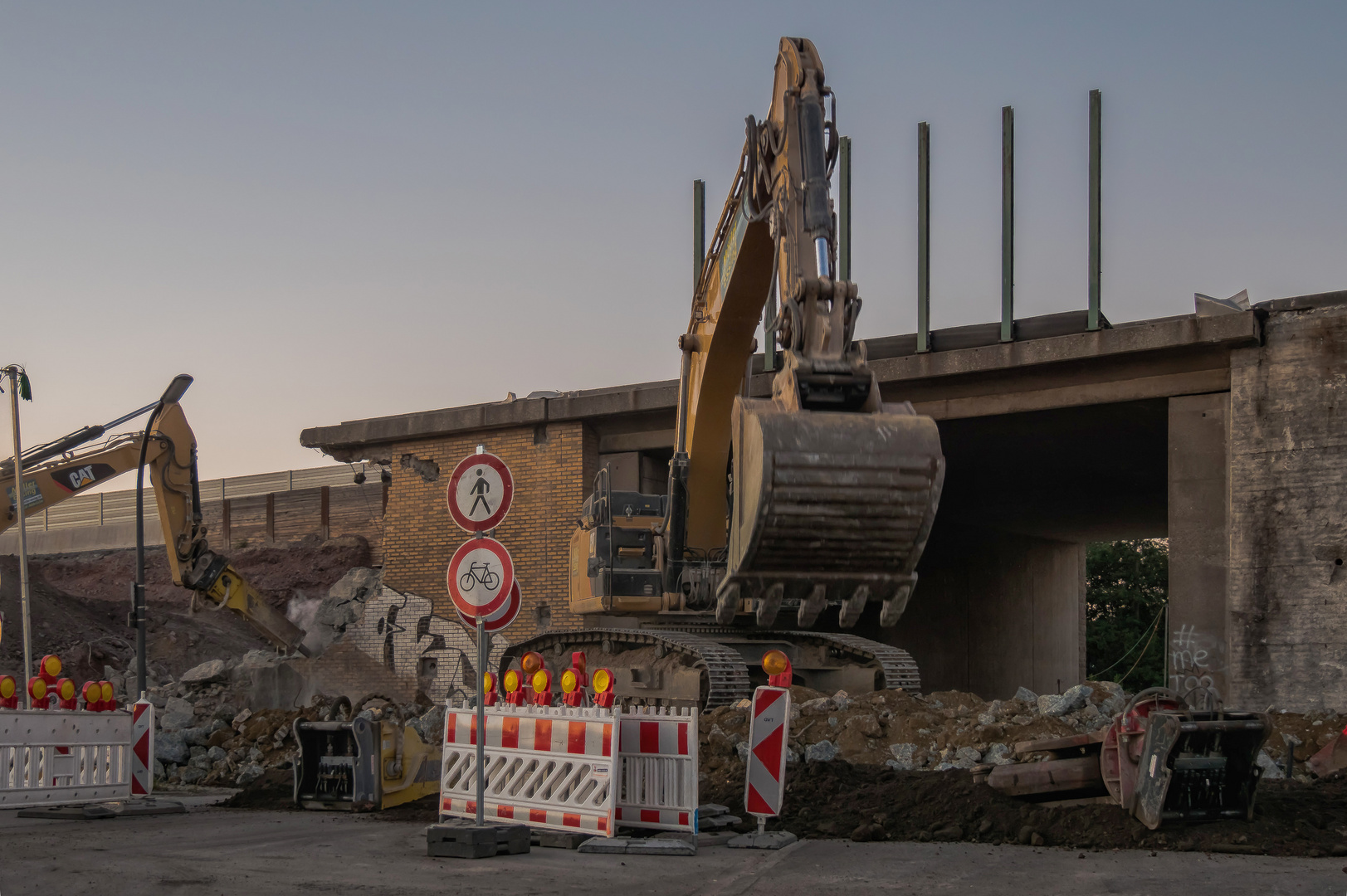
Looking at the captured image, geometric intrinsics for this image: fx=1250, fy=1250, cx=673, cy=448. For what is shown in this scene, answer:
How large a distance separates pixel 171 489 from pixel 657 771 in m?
14.7

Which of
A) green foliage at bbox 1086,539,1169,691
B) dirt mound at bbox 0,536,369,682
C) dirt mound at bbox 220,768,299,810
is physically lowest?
green foliage at bbox 1086,539,1169,691

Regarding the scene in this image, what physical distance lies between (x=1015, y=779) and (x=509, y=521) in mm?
13339

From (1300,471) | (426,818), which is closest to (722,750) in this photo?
(426,818)

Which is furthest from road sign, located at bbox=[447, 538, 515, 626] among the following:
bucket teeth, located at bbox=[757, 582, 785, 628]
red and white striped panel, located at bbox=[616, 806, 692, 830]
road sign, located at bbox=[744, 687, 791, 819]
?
bucket teeth, located at bbox=[757, 582, 785, 628]

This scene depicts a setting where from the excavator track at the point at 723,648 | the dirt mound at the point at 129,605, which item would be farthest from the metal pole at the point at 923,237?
the dirt mound at the point at 129,605

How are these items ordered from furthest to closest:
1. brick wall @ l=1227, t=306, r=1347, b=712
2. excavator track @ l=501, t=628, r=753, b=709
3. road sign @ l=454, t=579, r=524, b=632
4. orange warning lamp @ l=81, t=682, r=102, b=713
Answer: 1. brick wall @ l=1227, t=306, r=1347, b=712
2. excavator track @ l=501, t=628, r=753, b=709
3. orange warning lamp @ l=81, t=682, r=102, b=713
4. road sign @ l=454, t=579, r=524, b=632

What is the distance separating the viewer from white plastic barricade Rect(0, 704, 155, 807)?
10461 millimetres

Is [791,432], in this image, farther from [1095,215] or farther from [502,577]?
[1095,215]

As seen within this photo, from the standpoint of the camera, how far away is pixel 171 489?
20562mm

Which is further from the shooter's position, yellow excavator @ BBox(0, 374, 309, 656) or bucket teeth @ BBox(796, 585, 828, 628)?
yellow excavator @ BBox(0, 374, 309, 656)

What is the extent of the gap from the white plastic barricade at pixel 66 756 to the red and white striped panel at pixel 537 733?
3.74 meters

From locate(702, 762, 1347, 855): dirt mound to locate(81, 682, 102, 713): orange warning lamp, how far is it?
568cm

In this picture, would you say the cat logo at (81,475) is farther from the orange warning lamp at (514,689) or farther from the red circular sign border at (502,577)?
the red circular sign border at (502,577)

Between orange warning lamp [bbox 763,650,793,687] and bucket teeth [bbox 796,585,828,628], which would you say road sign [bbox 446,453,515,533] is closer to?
orange warning lamp [bbox 763,650,793,687]
